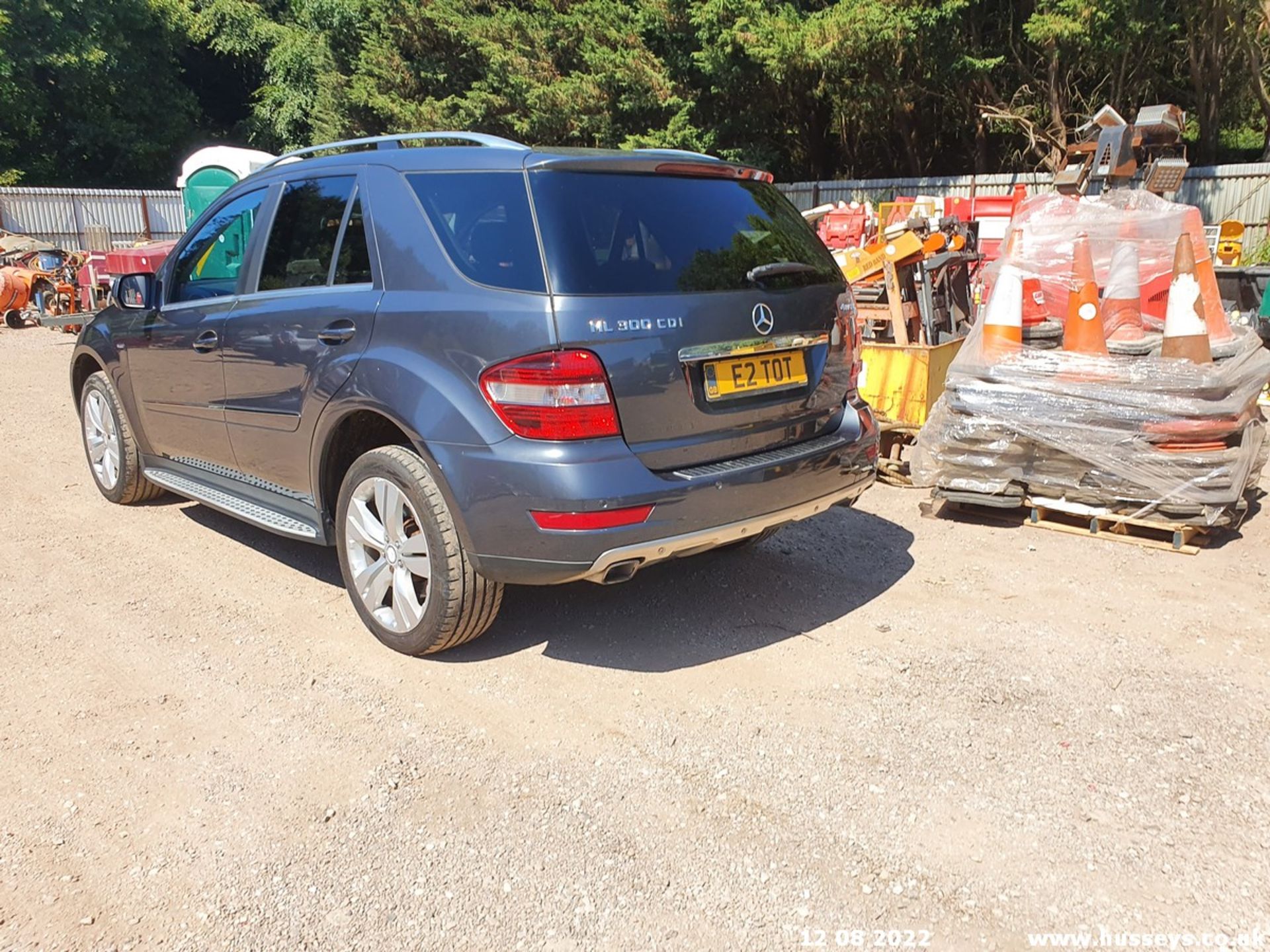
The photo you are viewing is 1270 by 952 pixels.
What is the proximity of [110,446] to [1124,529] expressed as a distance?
5.68 meters

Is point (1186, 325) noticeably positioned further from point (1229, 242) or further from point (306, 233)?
point (1229, 242)

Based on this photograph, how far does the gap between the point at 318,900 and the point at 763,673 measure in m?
1.73

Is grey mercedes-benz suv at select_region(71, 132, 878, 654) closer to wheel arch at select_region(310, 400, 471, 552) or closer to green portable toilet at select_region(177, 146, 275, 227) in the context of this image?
wheel arch at select_region(310, 400, 471, 552)

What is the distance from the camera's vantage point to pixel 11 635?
4.02 m

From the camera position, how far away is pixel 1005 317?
17.9ft

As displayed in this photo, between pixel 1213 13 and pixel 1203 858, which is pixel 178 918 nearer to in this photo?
pixel 1203 858

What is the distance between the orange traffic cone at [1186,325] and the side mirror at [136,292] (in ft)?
17.4

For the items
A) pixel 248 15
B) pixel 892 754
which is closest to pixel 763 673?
pixel 892 754

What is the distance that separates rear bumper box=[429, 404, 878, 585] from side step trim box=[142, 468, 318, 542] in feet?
3.70

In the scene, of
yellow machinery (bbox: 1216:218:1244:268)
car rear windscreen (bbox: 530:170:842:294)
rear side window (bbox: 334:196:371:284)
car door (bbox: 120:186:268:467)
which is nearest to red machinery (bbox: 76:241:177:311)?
car door (bbox: 120:186:268:467)

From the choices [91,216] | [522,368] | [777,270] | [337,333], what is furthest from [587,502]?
[91,216]

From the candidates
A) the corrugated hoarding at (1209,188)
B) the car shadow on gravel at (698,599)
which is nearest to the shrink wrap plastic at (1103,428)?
the car shadow on gravel at (698,599)

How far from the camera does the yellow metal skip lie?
21.2ft
